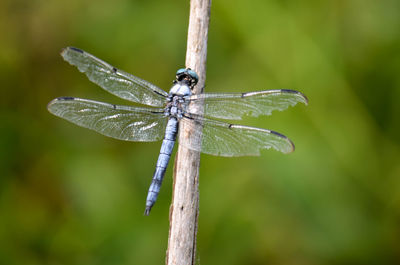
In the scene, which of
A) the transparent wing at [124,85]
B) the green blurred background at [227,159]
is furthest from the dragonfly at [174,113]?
the green blurred background at [227,159]

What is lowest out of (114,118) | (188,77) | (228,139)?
(228,139)

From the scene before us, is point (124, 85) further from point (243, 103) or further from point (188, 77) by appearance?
point (243, 103)

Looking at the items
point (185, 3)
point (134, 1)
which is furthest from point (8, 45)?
point (185, 3)

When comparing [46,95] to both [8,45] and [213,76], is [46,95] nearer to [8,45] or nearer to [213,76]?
[8,45]

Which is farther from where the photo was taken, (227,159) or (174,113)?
(227,159)

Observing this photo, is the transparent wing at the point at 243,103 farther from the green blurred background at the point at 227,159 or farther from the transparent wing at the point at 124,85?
the green blurred background at the point at 227,159

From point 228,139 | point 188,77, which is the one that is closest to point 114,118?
point 188,77
